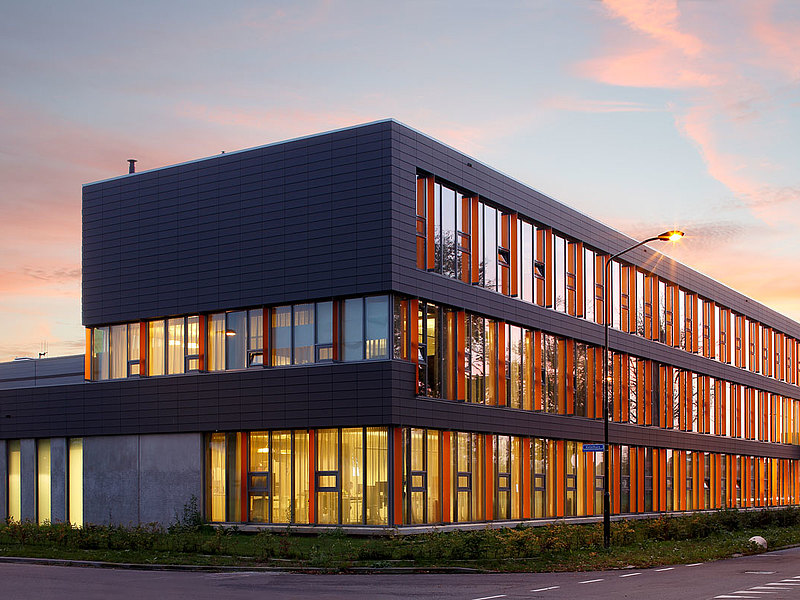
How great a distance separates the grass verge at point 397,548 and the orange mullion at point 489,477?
660cm

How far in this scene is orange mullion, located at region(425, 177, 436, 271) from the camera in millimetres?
39812

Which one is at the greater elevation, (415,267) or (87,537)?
(415,267)

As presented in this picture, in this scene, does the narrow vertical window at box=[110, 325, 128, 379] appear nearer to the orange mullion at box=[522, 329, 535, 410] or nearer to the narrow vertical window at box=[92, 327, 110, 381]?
the narrow vertical window at box=[92, 327, 110, 381]

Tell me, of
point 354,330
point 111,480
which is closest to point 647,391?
point 354,330

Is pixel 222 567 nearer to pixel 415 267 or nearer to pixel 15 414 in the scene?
pixel 415 267

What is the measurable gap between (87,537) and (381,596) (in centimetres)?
1447

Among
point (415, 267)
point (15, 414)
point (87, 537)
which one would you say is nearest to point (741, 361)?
point (415, 267)

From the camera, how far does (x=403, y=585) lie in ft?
76.3

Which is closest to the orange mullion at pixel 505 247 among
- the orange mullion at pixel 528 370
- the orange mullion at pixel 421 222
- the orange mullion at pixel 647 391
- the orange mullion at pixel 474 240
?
the orange mullion at pixel 474 240

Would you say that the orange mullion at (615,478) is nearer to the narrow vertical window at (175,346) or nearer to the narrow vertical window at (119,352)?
the narrow vertical window at (175,346)

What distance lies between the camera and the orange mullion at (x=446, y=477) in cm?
3944

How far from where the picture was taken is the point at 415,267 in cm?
3856

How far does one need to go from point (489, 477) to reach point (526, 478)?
11.6 feet

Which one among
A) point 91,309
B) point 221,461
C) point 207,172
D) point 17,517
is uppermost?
point 207,172
